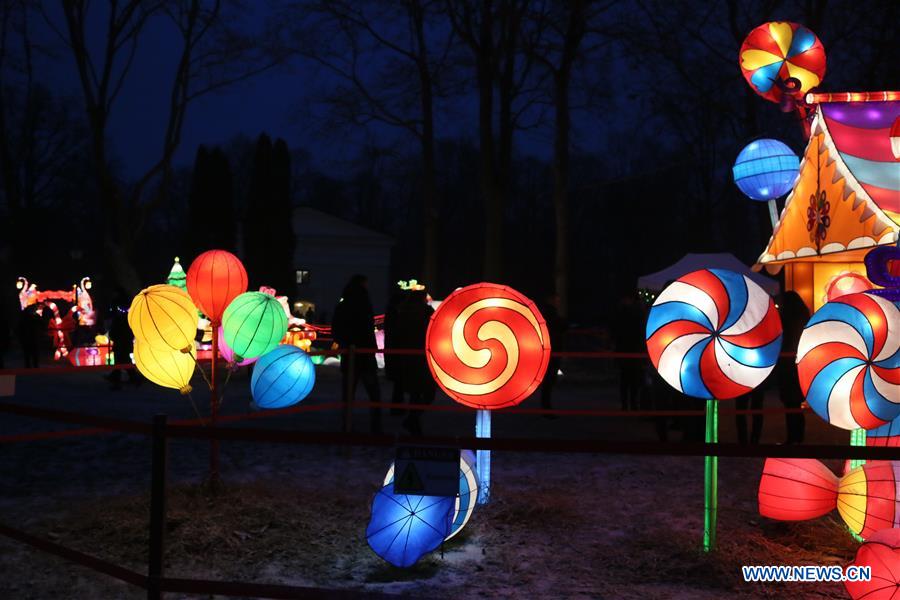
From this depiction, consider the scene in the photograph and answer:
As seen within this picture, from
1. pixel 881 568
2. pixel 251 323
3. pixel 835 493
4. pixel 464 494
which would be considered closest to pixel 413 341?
pixel 251 323

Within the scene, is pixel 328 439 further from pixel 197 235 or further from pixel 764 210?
pixel 197 235

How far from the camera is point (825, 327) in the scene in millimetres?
5863

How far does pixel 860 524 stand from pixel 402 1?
2036 centimetres

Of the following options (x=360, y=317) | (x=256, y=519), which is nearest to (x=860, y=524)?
(x=256, y=519)

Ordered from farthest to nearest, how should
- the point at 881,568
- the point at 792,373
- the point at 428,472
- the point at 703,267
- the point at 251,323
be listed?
the point at 703,267 < the point at 792,373 < the point at 251,323 < the point at 881,568 < the point at 428,472

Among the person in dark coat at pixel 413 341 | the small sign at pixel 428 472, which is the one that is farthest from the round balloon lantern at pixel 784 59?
the small sign at pixel 428 472

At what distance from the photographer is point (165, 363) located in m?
7.00

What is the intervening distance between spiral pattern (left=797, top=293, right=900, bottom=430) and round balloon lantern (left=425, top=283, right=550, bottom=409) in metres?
1.87

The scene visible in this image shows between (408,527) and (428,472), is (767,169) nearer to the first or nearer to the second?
(408,527)

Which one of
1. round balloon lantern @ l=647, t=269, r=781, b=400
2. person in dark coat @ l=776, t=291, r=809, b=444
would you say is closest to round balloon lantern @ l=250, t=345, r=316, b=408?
round balloon lantern @ l=647, t=269, r=781, b=400

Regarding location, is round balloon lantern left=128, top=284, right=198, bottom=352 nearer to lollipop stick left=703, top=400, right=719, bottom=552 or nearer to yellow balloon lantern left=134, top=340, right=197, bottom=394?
yellow balloon lantern left=134, top=340, right=197, bottom=394

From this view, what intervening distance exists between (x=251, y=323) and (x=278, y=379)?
1.82ft

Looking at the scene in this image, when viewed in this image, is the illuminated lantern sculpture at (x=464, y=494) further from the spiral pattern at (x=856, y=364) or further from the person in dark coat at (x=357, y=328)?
the person in dark coat at (x=357, y=328)

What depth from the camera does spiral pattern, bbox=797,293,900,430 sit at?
5668 mm
